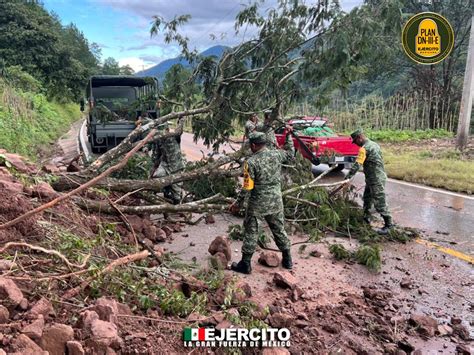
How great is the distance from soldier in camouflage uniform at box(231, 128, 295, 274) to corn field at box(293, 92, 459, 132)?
1629cm

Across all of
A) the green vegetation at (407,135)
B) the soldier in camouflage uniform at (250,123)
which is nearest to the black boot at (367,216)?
the soldier in camouflage uniform at (250,123)

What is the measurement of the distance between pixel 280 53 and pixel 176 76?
2066mm

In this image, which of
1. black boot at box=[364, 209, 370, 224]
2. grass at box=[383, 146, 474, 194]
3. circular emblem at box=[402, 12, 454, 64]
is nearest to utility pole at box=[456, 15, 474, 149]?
grass at box=[383, 146, 474, 194]

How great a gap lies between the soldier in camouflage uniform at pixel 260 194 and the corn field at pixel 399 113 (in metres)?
16.3

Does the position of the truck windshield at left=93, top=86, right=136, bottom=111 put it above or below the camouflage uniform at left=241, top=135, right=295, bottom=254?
above

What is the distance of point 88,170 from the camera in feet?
19.6

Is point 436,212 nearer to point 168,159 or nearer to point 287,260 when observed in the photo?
point 287,260

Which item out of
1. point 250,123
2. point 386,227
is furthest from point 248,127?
point 386,227

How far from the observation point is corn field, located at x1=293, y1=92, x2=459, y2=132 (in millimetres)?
20397

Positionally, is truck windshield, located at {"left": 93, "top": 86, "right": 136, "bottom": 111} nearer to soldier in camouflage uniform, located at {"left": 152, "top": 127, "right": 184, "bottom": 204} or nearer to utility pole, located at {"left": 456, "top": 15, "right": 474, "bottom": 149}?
soldier in camouflage uniform, located at {"left": 152, "top": 127, "right": 184, "bottom": 204}

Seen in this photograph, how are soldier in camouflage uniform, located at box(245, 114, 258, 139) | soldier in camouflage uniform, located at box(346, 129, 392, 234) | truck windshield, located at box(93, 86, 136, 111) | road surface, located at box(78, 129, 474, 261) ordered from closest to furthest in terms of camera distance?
1. road surface, located at box(78, 129, 474, 261)
2. soldier in camouflage uniform, located at box(346, 129, 392, 234)
3. soldier in camouflage uniform, located at box(245, 114, 258, 139)
4. truck windshield, located at box(93, 86, 136, 111)

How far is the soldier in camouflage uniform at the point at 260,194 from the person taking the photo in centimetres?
467

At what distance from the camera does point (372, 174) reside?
254 inches

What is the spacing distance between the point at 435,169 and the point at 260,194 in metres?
7.34
